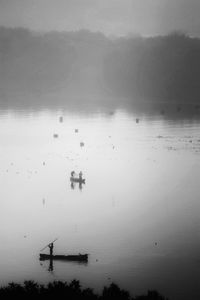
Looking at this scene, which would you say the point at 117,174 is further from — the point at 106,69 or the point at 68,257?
the point at 106,69

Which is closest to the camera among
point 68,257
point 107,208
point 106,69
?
point 68,257

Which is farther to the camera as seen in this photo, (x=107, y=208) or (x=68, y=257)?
(x=107, y=208)

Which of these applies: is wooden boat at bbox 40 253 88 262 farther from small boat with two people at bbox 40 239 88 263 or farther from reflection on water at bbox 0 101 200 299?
reflection on water at bbox 0 101 200 299

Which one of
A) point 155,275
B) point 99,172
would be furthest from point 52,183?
point 155,275

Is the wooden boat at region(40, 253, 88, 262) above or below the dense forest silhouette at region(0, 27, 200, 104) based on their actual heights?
below

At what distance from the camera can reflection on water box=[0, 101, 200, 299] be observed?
34.5 meters

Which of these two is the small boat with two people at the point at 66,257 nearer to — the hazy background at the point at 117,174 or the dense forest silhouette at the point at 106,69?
the hazy background at the point at 117,174

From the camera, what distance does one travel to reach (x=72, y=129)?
103m

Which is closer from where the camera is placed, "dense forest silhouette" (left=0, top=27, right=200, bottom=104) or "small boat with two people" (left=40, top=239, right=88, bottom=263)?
"small boat with two people" (left=40, top=239, right=88, bottom=263)

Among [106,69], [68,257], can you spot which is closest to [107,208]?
[68,257]

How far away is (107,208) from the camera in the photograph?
48.7 metres

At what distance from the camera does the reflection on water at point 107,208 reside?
34531mm

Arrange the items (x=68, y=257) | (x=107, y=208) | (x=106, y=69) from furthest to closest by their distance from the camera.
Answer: (x=106, y=69), (x=107, y=208), (x=68, y=257)

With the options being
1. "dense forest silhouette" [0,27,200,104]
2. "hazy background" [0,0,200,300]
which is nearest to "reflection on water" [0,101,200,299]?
"hazy background" [0,0,200,300]
